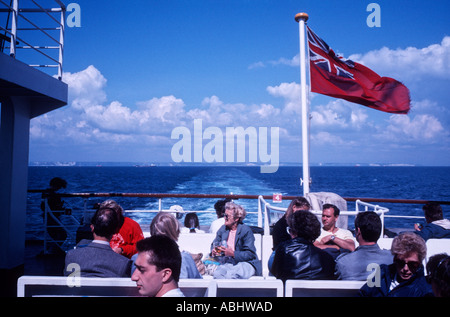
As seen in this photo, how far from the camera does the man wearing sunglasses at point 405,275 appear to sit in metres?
1.61

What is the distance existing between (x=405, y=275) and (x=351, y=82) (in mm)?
3342

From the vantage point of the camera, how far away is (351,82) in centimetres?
448

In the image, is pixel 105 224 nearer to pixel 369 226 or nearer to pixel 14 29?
pixel 369 226

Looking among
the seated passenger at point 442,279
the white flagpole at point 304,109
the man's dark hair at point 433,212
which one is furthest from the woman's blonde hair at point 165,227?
the man's dark hair at point 433,212

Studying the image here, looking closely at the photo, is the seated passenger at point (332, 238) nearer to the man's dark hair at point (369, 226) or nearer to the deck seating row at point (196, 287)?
the man's dark hair at point (369, 226)

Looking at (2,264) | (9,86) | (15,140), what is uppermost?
(9,86)

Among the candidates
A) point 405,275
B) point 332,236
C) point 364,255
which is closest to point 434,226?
point 332,236

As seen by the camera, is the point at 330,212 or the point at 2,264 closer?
the point at 330,212

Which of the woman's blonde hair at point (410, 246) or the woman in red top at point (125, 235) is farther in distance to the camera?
the woman in red top at point (125, 235)

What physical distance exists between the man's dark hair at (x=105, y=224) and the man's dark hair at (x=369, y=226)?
156cm

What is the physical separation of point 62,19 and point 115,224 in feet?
10.5

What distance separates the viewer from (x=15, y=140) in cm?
380
